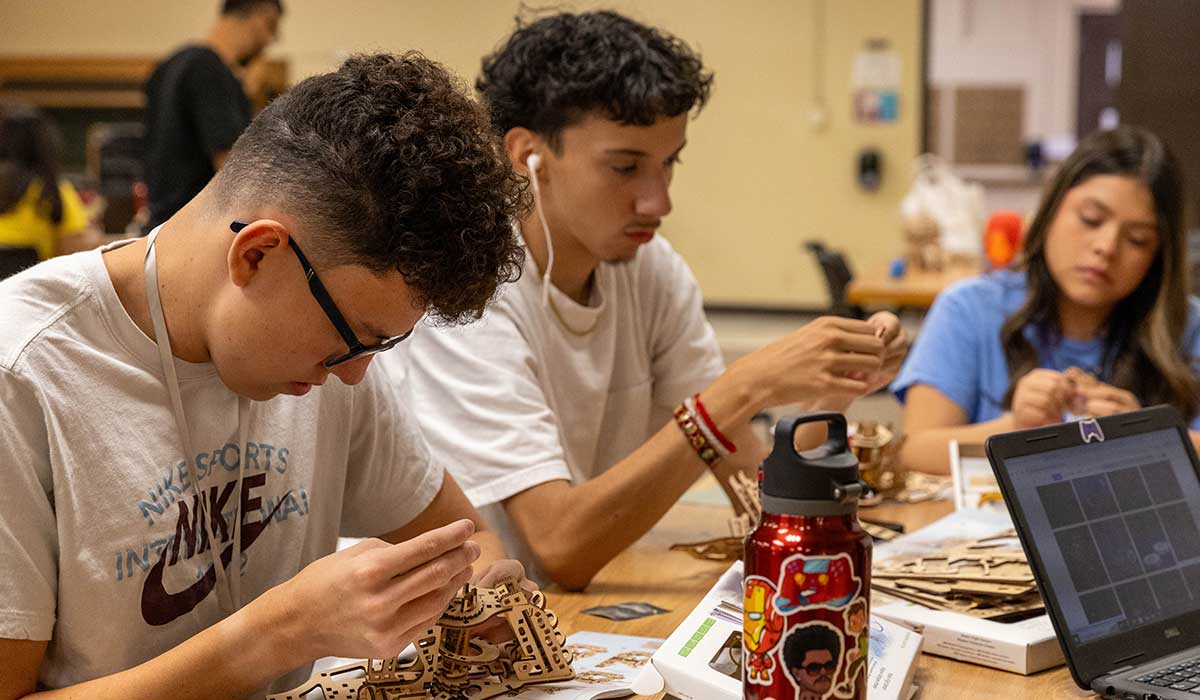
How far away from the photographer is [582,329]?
1987 mm

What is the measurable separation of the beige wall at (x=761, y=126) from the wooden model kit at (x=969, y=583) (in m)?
5.76

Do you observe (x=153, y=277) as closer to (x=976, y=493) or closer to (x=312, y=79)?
(x=312, y=79)

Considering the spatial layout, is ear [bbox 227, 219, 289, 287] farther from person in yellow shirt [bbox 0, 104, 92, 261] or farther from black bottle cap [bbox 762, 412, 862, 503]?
person in yellow shirt [bbox 0, 104, 92, 261]

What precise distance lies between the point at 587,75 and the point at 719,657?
3.20ft

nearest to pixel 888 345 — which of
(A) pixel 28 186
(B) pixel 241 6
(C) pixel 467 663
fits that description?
(C) pixel 467 663

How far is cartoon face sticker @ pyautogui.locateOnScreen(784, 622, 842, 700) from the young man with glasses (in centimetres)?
29

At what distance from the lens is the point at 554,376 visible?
1.98 meters

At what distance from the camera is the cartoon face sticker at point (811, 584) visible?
3.00 feet

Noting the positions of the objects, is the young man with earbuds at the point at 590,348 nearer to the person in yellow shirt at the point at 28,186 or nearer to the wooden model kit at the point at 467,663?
the wooden model kit at the point at 467,663

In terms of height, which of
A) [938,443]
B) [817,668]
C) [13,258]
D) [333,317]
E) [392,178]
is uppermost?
[392,178]

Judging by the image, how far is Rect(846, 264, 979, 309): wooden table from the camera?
4.73 meters

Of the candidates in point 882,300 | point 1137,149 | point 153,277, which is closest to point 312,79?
point 153,277

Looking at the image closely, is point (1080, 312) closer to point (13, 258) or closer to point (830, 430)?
point (830, 430)

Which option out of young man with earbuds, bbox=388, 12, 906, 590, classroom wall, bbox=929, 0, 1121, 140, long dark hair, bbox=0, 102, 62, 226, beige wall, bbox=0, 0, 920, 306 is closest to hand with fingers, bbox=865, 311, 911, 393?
young man with earbuds, bbox=388, 12, 906, 590
